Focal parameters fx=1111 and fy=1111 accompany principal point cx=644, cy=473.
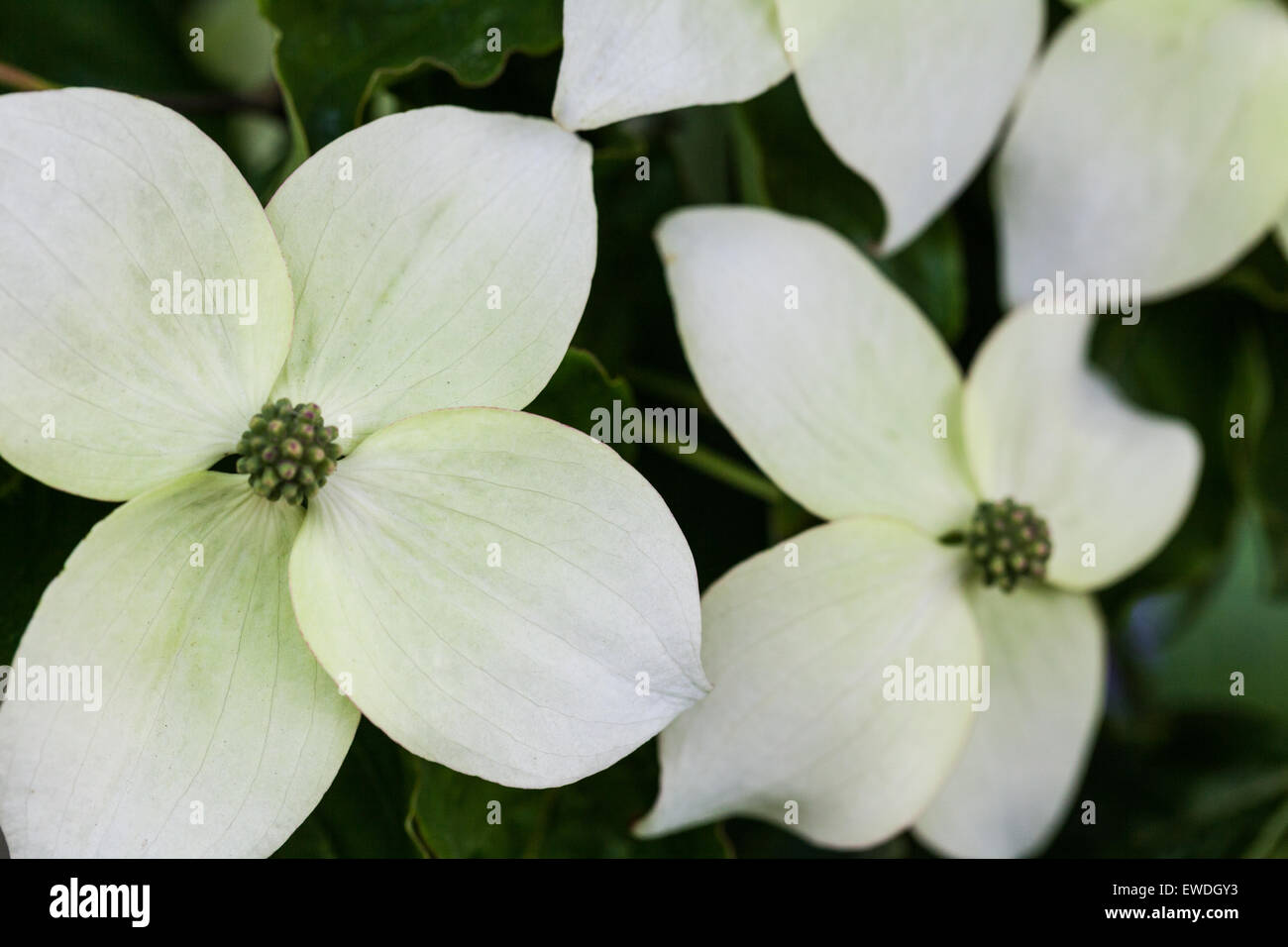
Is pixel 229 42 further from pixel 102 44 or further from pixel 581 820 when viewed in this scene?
pixel 581 820

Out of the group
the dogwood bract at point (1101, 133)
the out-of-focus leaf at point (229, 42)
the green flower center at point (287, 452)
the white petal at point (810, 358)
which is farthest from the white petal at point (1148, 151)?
the out-of-focus leaf at point (229, 42)

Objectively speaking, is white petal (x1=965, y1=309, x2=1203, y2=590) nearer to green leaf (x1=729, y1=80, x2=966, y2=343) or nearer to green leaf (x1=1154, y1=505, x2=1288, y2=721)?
green leaf (x1=729, y1=80, x2=966, y2=343)

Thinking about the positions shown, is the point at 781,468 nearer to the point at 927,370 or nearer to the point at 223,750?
the point at 927,370

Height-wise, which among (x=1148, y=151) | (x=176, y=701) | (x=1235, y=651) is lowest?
(x=1235, y=651)

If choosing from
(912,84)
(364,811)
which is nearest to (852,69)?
(912,84)

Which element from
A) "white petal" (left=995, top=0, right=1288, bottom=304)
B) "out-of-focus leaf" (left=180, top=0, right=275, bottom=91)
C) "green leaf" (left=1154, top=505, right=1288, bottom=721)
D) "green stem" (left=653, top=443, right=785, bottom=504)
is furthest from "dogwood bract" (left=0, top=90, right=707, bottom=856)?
"green leaf" (left=1154, top=505, right=1288, bottom=721)

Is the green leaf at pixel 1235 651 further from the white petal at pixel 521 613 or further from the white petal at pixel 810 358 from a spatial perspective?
the white petal at pixel 521 613
